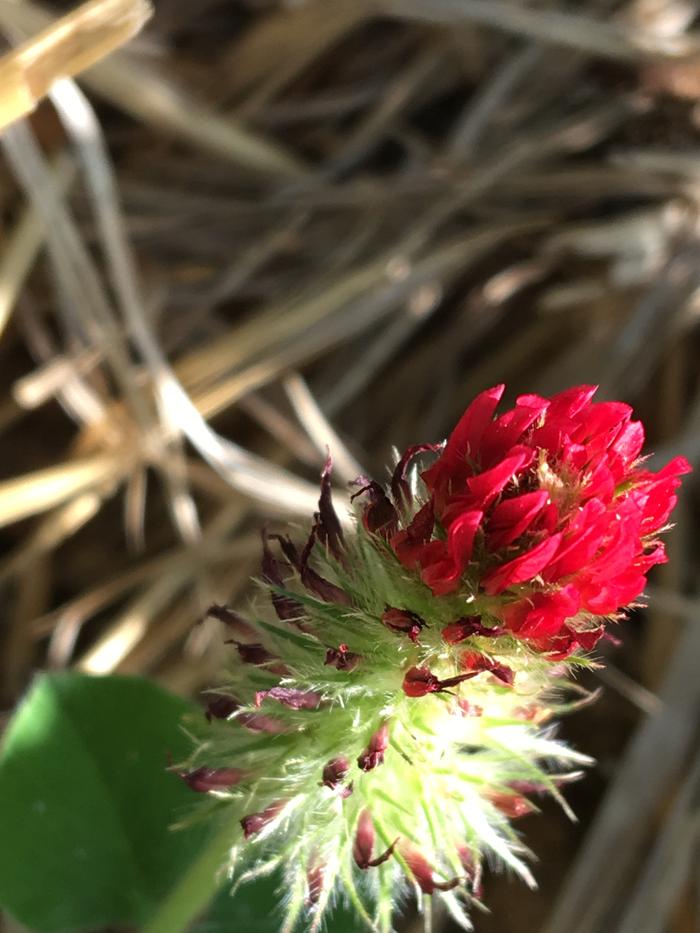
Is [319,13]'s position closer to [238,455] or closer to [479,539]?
[238,455]

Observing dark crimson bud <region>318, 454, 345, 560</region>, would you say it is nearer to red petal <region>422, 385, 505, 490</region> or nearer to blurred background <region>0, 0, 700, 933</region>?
red petal <region>422, 385, 505, 490</region>

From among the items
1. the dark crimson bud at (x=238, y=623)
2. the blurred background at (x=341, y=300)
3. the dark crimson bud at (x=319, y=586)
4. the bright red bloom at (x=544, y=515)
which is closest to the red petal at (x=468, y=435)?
the bright red bloom at (x=544, y=515)

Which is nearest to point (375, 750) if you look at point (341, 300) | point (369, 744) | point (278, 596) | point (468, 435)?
point (369, 744)

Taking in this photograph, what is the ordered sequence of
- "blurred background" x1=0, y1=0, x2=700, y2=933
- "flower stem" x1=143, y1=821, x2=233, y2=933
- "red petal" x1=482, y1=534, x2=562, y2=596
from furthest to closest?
"blurred background" x1=0, y1=0, x2=700, y2=933 → "flower stem" x1=143, y1=821, x2=233, y2=933 → "red petal" x1=482, y1=534, x2=562, y2=596

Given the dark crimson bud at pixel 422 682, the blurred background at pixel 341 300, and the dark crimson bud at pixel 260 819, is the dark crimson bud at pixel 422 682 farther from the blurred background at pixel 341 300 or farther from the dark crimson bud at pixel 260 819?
the blurred background at pixel 341 300

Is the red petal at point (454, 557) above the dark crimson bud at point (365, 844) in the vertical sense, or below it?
above

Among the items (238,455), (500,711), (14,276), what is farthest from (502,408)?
(500,711)

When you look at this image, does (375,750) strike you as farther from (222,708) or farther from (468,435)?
(468,435)

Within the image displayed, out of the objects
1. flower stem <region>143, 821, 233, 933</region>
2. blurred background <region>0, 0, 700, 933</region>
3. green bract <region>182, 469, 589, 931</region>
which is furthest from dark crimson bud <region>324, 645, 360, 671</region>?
blurred background <region>0, 0, 700, 933</region>
